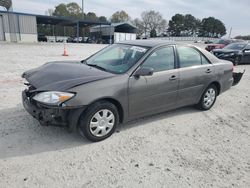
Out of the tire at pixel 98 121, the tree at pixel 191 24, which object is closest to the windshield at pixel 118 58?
the tire at pixel 98 121

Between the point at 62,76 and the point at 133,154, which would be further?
the point at 62,76

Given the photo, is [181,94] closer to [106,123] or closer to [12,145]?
[106,123]

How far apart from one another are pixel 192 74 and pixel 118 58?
5.18 ft

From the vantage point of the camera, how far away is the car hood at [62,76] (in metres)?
3.22

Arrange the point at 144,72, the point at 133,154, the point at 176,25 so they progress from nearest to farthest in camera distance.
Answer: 1. the point at 133,154
2. the point at 144,72
3. the point at 176,25

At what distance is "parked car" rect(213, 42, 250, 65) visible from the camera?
1304 cm

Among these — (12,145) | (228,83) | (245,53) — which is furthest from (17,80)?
(245,53)

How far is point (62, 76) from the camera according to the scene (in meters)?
3.50

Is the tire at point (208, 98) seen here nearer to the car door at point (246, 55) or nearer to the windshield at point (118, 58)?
the windshield at point (118, 58)

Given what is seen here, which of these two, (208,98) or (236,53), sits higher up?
(236,53)

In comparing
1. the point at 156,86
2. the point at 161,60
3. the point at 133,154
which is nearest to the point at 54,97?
the point at 133,154

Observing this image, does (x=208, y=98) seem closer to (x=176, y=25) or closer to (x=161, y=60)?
(x=161, y=60)

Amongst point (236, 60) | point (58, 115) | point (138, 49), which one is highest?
point (138, 49)

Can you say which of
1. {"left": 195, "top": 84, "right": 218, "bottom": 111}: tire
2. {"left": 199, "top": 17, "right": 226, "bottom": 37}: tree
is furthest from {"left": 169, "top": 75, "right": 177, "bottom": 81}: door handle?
{"left": 199, "top": 17, "right": 226, "bottom": 37}: tree
